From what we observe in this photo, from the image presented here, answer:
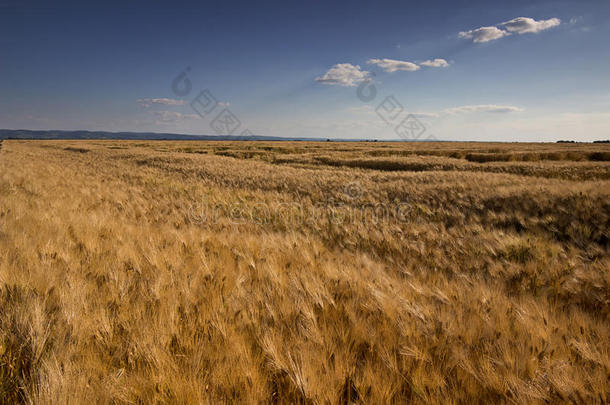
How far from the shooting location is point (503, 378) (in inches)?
49.0

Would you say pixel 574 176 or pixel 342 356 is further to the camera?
pixel 574 176

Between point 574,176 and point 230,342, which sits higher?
point 574,176

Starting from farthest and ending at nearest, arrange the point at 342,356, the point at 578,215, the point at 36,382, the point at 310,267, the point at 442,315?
the point at 578,215, the point at 310,267, the point at 442,315, the point at 342,356, the point at 36,382

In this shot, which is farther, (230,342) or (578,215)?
(578,215)

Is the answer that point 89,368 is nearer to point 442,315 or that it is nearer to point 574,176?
point 442,315

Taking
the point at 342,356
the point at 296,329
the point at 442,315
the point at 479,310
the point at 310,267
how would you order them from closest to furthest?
1. the point at 342,356
2. the point at 296,329
3. the point at 442,315
4. the point at 479,310
5. the point at 310,267

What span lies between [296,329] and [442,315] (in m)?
1.00

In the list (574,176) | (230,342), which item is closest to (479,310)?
(230,342)

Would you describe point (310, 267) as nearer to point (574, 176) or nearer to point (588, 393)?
point (588, 393)

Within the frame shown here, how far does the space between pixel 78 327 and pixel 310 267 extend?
1845 mm

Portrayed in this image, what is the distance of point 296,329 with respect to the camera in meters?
1.64

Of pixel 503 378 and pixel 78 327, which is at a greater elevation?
pixel 78 327

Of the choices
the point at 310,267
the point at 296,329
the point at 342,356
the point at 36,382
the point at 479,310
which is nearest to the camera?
the point at 36,382

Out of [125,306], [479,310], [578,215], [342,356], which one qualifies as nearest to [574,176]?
[578,215]
